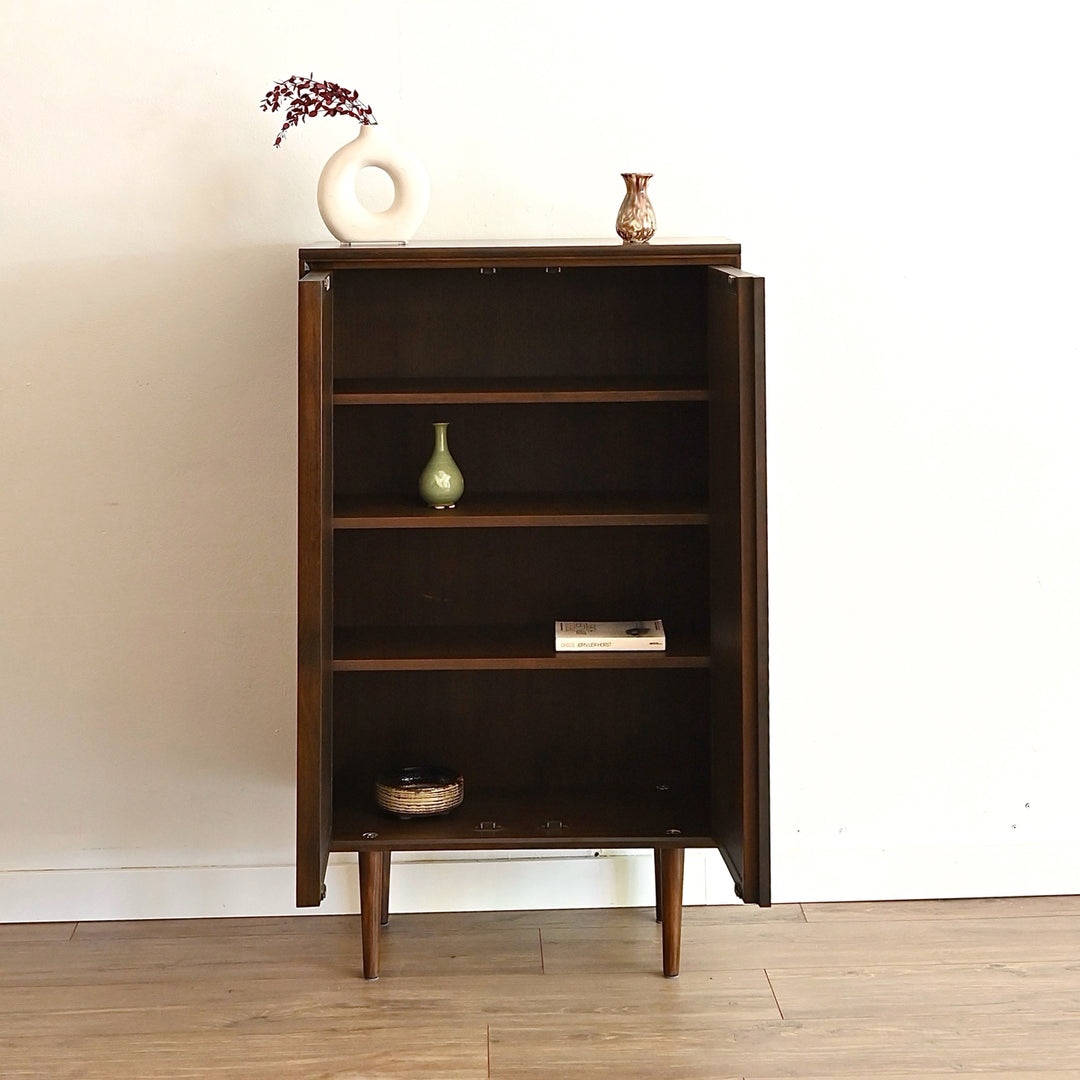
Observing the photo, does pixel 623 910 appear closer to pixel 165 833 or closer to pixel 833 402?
pixel 165 833

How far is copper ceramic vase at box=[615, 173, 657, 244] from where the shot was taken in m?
2.25

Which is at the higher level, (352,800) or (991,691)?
(991,691)

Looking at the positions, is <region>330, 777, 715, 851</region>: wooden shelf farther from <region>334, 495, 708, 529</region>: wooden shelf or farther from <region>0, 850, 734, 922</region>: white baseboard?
<region>334, 495, 708, 529</region>: wooden shelf

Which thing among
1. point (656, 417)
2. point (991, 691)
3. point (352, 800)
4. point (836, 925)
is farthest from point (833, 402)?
point (352, 800)

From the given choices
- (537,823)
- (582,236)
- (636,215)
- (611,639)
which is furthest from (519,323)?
(537,823)

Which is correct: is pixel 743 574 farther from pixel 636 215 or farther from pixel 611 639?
pixel 636 215

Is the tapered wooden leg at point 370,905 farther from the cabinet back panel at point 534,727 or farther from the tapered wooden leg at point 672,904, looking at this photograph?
the tapered wooden leg at point 672,904

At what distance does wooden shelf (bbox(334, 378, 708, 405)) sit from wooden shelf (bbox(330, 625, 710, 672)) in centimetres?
44

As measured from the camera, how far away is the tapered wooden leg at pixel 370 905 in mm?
2328

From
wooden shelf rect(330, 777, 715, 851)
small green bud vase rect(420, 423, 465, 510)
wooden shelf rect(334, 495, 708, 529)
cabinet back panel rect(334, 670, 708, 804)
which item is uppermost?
small green bud vase rect(420, 423, 465, 510)

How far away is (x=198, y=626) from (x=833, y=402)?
1.33 metres

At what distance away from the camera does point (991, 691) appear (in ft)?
8.73

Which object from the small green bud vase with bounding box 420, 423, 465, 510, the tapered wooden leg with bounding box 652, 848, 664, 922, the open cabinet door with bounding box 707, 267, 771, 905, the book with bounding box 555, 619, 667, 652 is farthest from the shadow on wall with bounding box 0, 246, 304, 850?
the open cabinet door with bounding box 707, 267, 771, 905

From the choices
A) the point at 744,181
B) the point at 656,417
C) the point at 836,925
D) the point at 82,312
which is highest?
the point at 744,181
